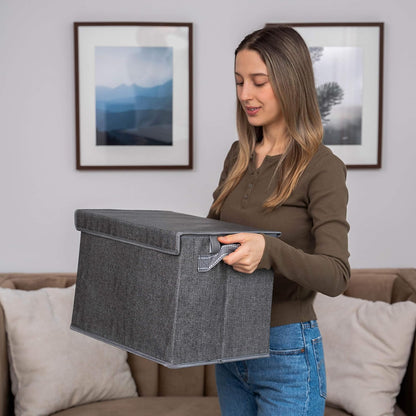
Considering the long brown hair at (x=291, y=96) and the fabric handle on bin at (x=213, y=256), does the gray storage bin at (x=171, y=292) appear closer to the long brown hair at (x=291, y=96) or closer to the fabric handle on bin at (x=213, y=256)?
the fabric handle on bin at (x=213, y=256)

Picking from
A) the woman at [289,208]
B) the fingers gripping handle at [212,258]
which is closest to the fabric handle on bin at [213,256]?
the fingers gripping handle at [212,258]

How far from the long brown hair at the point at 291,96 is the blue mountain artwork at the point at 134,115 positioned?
4.51 ft

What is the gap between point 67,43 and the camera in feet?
9.20

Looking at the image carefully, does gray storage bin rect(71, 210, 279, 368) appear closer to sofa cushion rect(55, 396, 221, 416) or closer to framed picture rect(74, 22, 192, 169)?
sofa cushion rect(55, 396, 221, 416)

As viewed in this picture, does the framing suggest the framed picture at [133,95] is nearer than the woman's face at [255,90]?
No

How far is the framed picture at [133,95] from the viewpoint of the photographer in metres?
2.79

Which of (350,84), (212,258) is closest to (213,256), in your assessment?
(212,258)

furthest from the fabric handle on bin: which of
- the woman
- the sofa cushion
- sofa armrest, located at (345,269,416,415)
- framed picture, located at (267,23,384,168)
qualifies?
framed picture, located at (267,23,384,168)

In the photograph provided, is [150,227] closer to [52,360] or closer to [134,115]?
[52,360]

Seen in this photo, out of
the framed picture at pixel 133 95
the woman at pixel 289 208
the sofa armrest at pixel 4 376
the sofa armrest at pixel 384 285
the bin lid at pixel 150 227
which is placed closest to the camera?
the bin lid at pixel 150 227

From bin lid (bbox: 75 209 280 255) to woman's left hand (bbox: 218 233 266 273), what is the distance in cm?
2

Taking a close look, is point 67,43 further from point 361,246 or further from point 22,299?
point 361,246

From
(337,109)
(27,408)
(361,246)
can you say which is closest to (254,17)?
(337,109)

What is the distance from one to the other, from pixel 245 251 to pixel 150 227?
7.3 inches
